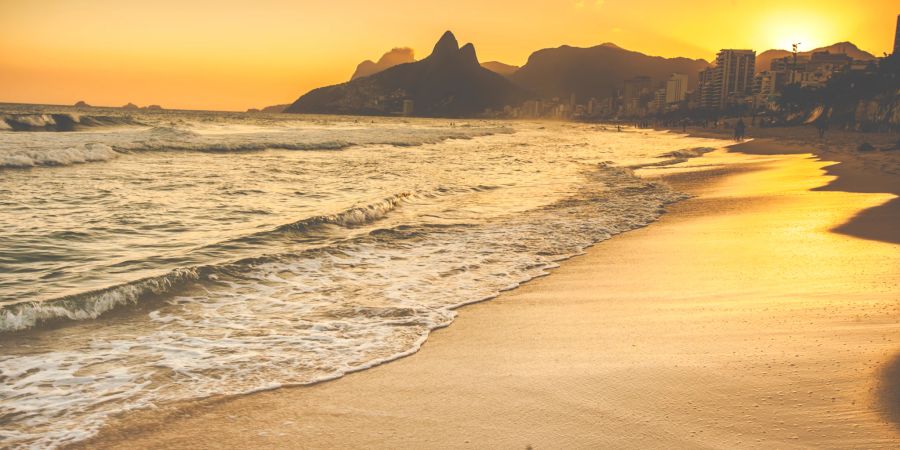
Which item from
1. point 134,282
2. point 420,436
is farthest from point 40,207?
point 420,436

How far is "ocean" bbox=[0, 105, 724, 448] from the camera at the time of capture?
172 inches

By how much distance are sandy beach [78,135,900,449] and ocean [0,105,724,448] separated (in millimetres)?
418

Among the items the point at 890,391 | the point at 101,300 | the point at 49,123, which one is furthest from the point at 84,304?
the point at 49,123

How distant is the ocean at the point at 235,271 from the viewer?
172 inches

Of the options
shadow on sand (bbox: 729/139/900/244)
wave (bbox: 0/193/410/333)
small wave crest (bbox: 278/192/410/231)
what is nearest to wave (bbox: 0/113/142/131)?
small wave crest (bbox: 278/192/410/231)

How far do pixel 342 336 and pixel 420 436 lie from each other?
2.08 metres

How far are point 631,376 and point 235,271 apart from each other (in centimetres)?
524

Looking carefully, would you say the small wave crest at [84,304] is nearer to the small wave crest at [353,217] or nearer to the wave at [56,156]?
the small wave crest at [353,217]

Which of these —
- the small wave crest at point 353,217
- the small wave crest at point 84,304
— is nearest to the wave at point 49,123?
the small wave crest at point 353,217

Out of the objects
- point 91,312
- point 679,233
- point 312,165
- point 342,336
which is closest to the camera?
point 342,336

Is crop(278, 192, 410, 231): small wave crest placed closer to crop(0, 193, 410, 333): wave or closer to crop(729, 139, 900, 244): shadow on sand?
crop(0, 193, 410, 333): wave

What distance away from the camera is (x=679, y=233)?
400 inches

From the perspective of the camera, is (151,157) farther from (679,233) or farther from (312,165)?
(679,233)

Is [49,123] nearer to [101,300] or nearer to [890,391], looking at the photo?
[101,300]
